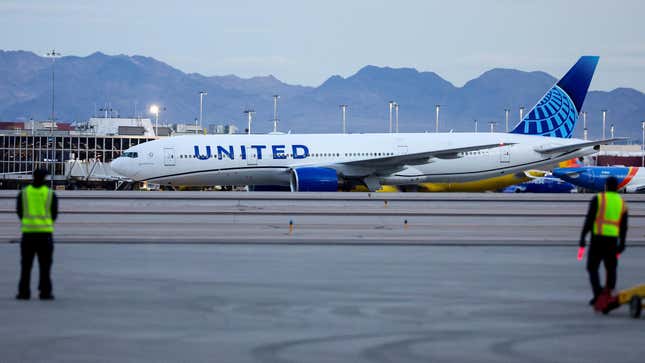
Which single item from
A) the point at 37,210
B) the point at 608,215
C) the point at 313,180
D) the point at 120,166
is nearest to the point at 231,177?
the point at 313,180

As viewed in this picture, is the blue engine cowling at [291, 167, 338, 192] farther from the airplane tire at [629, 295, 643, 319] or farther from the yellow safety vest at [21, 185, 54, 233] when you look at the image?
the airplane tire at [629, 295, 643, 319]

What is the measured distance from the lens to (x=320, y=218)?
29125mm

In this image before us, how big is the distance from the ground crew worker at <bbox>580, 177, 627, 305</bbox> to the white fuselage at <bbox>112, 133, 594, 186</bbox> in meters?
33.4

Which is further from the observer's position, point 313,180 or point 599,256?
point 313,180

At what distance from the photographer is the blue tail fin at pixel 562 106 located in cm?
5325

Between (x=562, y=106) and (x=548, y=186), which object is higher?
(x=562, y=106)

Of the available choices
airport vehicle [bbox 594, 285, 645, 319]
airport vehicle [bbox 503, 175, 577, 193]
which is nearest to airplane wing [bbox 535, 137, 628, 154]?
airport vehicle [bbox 503, 175, 577, 193]

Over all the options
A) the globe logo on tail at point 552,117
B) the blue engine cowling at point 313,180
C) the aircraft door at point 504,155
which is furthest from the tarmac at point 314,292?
the globe logo on tail at point 552,117

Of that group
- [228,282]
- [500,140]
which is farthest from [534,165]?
[228,282]

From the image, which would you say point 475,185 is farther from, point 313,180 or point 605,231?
point 605,231

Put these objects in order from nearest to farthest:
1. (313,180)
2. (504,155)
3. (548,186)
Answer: (313,180) → (504,155) → (548,186)

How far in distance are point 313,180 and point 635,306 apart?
3317 centimetres

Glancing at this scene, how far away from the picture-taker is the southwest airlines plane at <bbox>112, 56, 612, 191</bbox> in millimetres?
47062

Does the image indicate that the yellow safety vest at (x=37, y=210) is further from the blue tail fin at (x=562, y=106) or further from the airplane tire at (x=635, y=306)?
Answer: the blue tail fin at (x=562, y=106)
